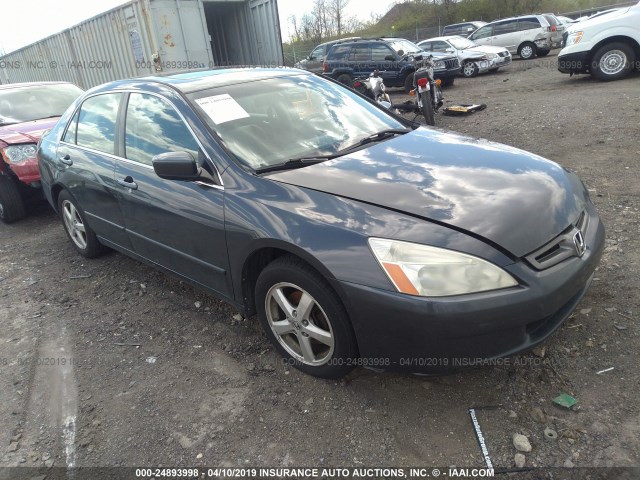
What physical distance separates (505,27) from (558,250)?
19560 mm

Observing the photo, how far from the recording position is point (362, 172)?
2.52 m

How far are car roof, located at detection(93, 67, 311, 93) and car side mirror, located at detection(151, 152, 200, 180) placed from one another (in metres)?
0.59

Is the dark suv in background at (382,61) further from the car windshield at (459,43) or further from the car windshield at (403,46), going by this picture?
the car windshield at (459,43)

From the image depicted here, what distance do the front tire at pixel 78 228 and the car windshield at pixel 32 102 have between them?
2830mm

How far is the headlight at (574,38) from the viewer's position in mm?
9760

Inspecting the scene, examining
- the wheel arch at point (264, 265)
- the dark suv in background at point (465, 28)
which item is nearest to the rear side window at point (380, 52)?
the wheel arch at point (264, 265)

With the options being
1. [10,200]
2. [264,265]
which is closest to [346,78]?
[10,200]

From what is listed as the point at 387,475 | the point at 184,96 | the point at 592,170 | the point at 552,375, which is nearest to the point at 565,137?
the point at 592,170

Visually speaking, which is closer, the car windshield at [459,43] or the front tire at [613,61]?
the front tire at [613,61]

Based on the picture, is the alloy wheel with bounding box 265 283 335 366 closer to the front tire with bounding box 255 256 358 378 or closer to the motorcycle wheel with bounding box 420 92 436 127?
the front tire with bounding box 255 256 358 378

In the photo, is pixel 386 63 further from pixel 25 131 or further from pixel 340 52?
pixel 25 131

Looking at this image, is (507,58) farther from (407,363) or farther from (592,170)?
(407,363)

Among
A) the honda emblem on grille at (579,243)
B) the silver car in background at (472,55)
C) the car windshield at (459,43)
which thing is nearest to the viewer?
the honda emblem on grille at (579,243)

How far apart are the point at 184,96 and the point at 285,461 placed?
87.7 inches
